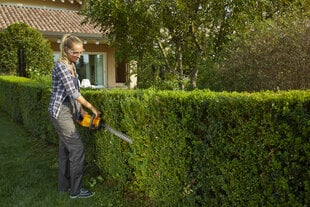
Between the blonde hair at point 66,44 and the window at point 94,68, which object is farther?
the window at point 94,68

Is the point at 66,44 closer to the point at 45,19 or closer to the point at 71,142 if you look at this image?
the point at 71,142

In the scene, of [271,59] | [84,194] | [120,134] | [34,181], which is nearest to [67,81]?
[120,134]

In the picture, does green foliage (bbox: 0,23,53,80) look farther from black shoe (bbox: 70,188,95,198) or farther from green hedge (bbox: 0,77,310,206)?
green hedge (bbox: 0,77,310,206)

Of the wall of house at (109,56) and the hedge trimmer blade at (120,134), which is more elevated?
the wall of house at (109,56)

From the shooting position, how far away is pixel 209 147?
9.97 ft

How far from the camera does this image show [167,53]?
9039 mm

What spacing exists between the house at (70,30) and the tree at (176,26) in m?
9.68

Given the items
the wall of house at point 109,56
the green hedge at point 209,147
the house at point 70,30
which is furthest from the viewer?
the wall of house at point 109,56

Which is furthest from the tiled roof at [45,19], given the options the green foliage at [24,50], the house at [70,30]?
the green foliage at [24,50]

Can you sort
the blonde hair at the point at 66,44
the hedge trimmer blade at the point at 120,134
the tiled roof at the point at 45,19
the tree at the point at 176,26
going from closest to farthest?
the hedge trimmer blade at the point at 120,134, the blonde hair at the point at 66,44, the tree at the point at 176,26, the tiled roof at the point at 45,19

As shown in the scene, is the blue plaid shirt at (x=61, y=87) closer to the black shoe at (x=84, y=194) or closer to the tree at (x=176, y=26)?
the black shoe at (x=84, y=194)

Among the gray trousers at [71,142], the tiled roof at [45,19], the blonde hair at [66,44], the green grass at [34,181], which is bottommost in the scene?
the green grass at [34,181]

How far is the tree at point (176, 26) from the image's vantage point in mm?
7062

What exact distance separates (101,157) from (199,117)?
2.24 meters
